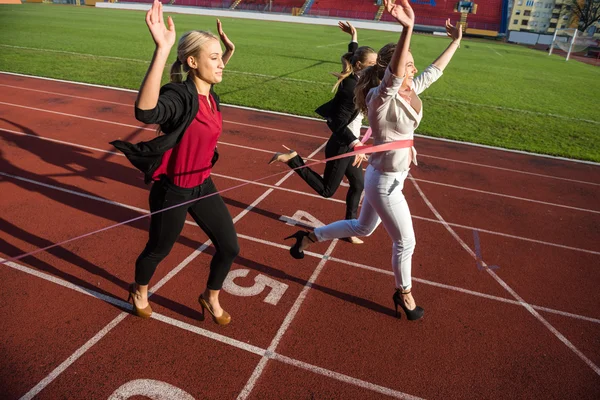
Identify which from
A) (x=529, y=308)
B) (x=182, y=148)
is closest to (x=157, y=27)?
(x=182, y=148)

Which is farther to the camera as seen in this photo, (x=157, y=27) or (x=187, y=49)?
(x=187, y=49)

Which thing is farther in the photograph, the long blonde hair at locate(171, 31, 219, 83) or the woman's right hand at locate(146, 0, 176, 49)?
the long blonde hair at locate(171, 31, 219, 83)

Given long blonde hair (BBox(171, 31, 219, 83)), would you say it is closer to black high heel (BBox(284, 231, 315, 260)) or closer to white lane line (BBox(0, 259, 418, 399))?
white lane line (BBox(0, 259, 418, 399))

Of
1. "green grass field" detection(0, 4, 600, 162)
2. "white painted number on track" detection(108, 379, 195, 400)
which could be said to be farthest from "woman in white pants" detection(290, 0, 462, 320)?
"green grass field" detection(0, 4, 600, 162)

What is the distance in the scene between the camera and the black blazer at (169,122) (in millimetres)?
2486

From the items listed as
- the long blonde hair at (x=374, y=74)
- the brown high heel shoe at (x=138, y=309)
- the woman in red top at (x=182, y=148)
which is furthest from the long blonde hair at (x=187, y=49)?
the brown high heel shoe at (x=138, y=309)

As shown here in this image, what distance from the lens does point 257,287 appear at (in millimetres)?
4262

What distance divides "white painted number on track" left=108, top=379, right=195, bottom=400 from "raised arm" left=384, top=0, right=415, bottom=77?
2705 millimetres

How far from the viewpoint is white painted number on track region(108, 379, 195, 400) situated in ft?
9.61

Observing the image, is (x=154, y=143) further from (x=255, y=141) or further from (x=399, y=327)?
(x=255, y=141)

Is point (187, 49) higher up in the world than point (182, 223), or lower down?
higher up

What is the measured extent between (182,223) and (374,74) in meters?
1.94

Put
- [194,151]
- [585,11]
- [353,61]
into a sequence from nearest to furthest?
[194,151] → [353,61] → [585,11]

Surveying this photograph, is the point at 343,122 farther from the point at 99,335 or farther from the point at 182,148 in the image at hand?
the point at 99,335
